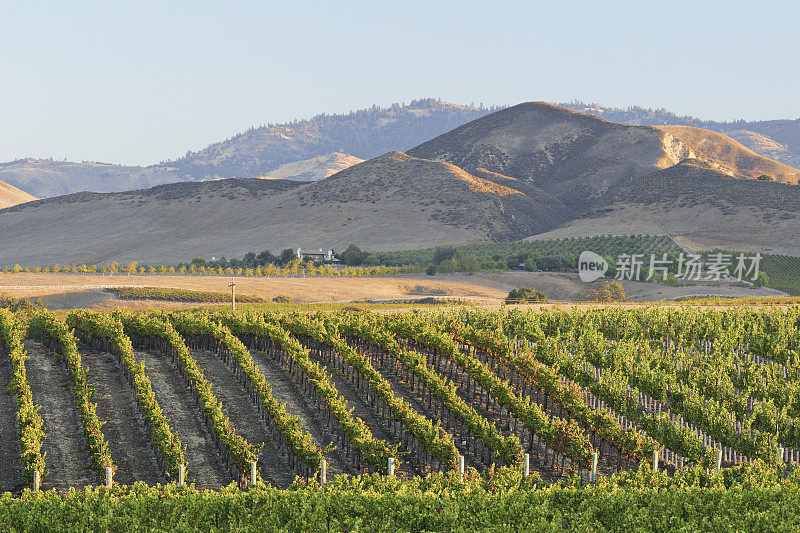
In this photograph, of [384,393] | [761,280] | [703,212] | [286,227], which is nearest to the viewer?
[384,393]

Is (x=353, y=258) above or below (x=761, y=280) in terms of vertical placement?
above

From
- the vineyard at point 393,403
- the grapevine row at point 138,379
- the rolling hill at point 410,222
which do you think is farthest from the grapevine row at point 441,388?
the rolling hill at point 410,222

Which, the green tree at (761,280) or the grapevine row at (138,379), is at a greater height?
the green tree at (761,280)

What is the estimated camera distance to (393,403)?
106 ft

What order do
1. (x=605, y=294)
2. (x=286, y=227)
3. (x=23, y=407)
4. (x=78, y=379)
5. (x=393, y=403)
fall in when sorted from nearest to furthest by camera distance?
(x=23, y=407) < (x=393, y=403) < (x=78, y=379) < (x=605, y=294) < (x=286, y=227)

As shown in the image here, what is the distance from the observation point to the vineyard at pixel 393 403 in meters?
28.2

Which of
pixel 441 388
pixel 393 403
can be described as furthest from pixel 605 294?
pixel 393 403

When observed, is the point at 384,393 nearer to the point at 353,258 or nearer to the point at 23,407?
the point at 23,407

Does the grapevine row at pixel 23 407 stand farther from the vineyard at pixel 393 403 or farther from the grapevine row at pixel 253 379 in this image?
the grapevine row at pixel 253 379

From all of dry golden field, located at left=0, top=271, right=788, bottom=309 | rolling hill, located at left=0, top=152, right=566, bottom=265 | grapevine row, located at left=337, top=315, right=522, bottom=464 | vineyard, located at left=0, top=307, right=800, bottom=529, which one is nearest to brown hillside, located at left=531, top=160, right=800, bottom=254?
rolling hill, located at left=0, top=152, right=566, bottom=265

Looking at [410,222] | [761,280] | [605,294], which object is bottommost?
[605,294]

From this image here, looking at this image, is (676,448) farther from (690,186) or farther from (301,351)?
(690,186)

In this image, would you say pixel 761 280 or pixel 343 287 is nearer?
pixel 343 287

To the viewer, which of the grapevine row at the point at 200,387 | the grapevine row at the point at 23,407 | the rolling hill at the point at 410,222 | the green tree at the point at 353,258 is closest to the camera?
the grapevine row at the point at 23,407
